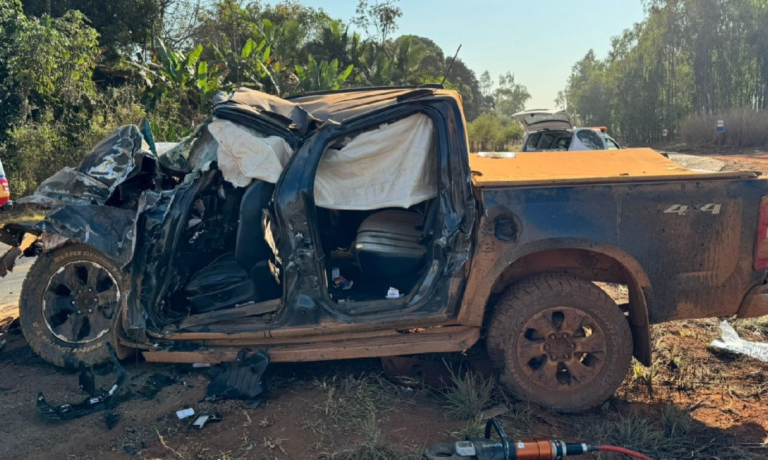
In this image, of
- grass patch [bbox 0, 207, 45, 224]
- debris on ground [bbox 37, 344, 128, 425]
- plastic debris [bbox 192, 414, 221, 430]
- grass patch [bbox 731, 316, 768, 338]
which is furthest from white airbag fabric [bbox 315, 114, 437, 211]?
grass patch [bbox 0, 207, 45, 224]

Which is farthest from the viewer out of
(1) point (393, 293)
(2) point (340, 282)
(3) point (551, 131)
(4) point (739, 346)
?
(3) point (551, 131)

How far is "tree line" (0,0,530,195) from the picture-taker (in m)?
12.5

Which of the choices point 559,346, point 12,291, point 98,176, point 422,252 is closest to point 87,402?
point 98,176

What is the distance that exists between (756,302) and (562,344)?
1.32m

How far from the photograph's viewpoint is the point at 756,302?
A: 3.59 meters

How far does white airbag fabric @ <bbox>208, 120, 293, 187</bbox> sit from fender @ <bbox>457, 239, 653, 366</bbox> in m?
1.43

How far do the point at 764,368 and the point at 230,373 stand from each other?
4.05 meters

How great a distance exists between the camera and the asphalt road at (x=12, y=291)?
18.5ft

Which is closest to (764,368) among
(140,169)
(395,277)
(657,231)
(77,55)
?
(657,231)

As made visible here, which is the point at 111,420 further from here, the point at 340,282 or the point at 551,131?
the point at 551,131

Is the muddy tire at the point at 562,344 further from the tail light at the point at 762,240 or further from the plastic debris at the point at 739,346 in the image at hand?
the plastic debris at the point at 739,346

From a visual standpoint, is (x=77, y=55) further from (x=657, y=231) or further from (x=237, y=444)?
(x=657, y=231)

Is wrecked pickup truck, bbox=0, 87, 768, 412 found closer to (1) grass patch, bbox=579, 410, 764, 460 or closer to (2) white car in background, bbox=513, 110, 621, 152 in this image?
(1) grass patch, bbox=579, 410, 764, 460

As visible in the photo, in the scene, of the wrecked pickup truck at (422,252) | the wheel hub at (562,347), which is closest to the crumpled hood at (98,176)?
the wrecked pickup truck at (422,252)
